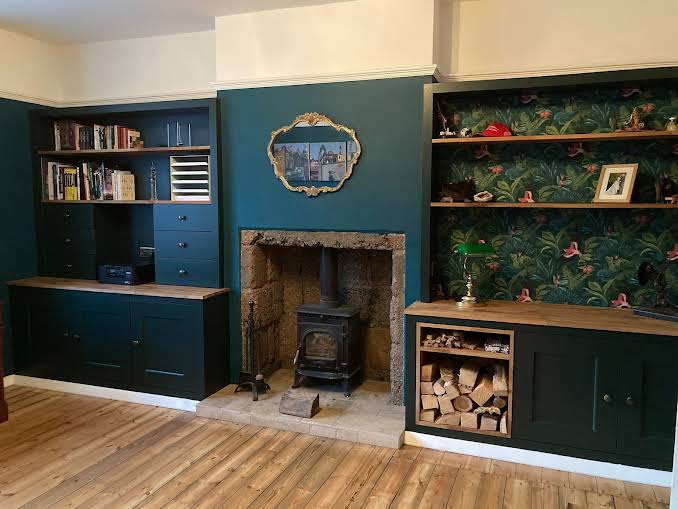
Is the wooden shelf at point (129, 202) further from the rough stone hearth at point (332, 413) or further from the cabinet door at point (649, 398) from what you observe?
the cabinet door at point (649, 398)

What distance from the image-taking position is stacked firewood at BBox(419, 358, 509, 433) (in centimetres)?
313

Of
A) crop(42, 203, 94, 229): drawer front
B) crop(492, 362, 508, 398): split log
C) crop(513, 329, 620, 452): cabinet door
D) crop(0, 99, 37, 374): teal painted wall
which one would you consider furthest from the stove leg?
crop(0, 99, 37, 374): teal painted wall

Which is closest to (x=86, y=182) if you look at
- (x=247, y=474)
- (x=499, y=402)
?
(x=247, y=474)

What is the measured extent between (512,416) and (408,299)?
0.97 meters

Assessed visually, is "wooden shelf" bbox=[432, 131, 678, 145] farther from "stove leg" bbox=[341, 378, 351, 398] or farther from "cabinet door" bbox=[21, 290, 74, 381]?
"cabinet door" bbox=[21, 290, 74, 381]

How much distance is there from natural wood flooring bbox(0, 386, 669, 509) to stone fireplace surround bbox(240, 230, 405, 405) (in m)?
0.71

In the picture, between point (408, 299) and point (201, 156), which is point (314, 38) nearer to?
point (201, 156)

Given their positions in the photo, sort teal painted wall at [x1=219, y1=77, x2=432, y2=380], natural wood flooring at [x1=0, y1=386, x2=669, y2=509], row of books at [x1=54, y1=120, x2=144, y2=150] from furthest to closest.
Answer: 1. row of books at [x1=54, y1=120, x2=144, y2=150]
2. teal painted wall at [x1=219, y1=77, x2=432, y2=380]
3. natural wood flooring at [x1=0, y1=386, x2=669, y2=509]

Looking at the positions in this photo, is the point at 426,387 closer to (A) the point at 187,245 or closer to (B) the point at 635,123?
(B) the point at 635,123

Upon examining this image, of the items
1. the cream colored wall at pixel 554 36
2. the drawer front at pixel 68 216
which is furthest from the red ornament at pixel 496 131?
the drawer front at pixel 68 216

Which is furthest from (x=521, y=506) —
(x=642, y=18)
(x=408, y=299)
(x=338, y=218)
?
(x=642, y=18)

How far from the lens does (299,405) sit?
3549mm

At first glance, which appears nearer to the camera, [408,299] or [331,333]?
[408,299]

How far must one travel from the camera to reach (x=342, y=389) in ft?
13.0
